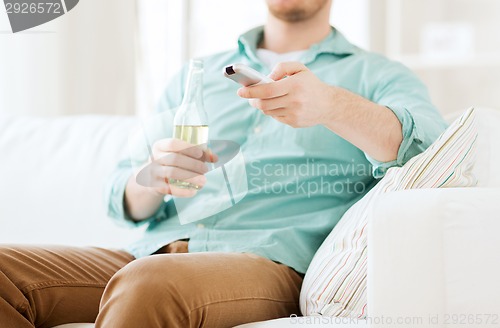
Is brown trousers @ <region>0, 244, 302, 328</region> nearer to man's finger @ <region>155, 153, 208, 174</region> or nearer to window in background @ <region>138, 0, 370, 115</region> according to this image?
man's finger @ <region>155, 153, 208, 174</region>

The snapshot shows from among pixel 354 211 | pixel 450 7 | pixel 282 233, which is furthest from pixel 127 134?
pixel 450 7

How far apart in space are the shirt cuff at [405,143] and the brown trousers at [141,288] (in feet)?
0.85

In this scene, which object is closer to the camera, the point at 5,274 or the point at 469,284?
the point at 469,284

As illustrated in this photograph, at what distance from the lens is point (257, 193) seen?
5.23 ft

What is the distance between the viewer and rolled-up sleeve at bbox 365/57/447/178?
4.60 ft

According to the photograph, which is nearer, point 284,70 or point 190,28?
point 284,70

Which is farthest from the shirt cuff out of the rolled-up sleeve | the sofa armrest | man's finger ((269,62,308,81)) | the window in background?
the window in background

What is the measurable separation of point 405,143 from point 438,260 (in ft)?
1.31

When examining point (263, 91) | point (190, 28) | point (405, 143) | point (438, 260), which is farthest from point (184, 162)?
point (190, 28)

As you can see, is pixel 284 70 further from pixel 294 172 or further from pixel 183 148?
pixel 294 172

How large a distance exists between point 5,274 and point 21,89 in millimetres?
1435

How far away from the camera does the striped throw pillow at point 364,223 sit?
128 centimetres

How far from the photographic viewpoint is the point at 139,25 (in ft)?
10.3

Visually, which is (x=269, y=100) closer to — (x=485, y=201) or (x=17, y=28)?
(x=485, y=201)
